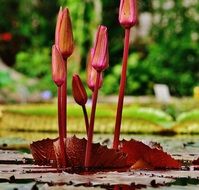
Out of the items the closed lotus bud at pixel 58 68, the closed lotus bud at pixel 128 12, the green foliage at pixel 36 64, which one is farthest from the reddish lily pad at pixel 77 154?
the green foliage at pixel 36 64

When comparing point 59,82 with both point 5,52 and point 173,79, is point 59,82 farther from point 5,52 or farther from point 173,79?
point 5,52

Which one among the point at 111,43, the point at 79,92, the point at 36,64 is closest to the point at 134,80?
the point at 36,64

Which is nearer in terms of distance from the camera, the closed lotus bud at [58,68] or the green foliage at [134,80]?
the closed lotus bud at [58,68]

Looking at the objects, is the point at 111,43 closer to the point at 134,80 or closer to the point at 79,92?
the point at 134,80

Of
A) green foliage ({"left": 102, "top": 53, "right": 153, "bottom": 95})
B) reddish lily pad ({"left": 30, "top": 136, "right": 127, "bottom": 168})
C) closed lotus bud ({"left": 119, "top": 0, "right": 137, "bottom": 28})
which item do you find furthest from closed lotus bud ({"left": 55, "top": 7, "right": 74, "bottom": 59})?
green foliage ({"left": 102, "top": 53, "right": 153, "bottom": 95})

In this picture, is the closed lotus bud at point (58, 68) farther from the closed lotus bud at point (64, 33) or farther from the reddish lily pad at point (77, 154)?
the reddish lily pad at point (77, 154)

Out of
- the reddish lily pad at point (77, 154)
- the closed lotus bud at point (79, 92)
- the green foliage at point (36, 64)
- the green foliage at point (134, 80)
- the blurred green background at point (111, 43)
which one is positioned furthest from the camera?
the green foliage at point (36, 64)
